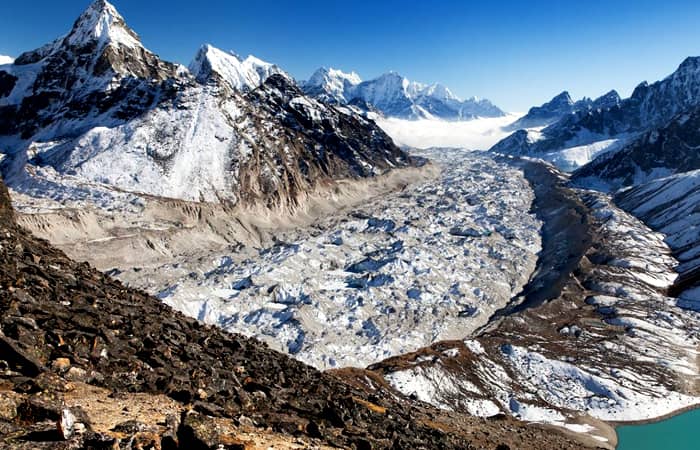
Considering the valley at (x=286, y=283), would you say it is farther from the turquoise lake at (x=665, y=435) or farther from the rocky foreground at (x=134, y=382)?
the turquoise lake at (x=665, y=435)

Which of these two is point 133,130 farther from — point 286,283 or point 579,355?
point 579,355

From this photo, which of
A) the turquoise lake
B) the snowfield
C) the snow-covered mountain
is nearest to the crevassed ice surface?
the snowfield

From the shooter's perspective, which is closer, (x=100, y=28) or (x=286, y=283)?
(x=286, y=283)

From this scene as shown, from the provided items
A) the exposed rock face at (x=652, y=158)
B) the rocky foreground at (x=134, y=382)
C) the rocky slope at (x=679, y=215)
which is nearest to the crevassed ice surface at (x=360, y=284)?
the rocky slope at (x=679, y=215)

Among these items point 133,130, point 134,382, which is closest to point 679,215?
point 133,130

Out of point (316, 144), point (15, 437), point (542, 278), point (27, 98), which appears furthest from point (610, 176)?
point (15, 437)

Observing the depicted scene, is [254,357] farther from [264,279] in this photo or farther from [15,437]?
[264,279]
